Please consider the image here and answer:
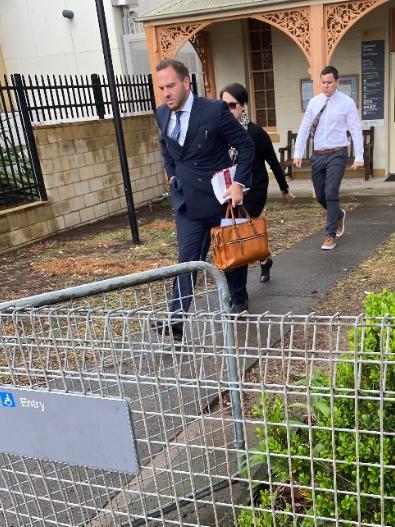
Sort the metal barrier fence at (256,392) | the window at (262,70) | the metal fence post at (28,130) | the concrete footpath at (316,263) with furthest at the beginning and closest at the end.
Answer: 1. the window at (262,70)
2. the metal fence post at (28,130)
3. the concrete footpath at (316,263)
4. the metal barrier fence at (256,392)

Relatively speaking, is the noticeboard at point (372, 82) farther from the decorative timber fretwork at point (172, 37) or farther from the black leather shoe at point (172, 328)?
the black leather shoe at point (172, 328)

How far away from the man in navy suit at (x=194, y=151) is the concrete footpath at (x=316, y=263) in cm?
108

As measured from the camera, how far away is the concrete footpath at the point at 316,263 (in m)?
4.95

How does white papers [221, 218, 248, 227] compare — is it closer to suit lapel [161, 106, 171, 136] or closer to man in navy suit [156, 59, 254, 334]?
man in navy suit [156, 59, 254, 334]

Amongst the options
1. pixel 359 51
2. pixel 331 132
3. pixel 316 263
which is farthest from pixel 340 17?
pixel 316 263

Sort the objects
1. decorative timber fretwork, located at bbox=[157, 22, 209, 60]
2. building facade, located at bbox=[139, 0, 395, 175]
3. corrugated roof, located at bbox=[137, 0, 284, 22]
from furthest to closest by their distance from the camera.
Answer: decorative timber fretwork, located at bbox=[157, 22, 209, 60], corrugated roof, located at bbox=[137, 0, 284, 22], building facade, located at bbox=[139, 0, 395, 175]

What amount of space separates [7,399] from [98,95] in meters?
8.51

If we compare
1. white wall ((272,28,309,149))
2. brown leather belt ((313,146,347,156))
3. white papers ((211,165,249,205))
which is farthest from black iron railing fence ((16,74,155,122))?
white papers ((211,165,249,205))

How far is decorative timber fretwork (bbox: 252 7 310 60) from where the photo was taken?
8.79 meters

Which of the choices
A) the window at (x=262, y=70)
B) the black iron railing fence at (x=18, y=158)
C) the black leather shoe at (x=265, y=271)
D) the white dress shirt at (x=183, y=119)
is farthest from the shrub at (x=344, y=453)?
the window at (x=262, y=70)

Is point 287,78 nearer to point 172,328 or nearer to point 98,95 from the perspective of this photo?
point 98,95

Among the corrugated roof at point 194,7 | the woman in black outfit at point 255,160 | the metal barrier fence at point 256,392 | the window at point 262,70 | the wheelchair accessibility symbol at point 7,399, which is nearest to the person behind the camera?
the metal barrier fence at point 256,392

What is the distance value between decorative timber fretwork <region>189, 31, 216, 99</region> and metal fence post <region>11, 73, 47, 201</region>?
4.47m

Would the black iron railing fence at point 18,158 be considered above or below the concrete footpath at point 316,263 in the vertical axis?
above
